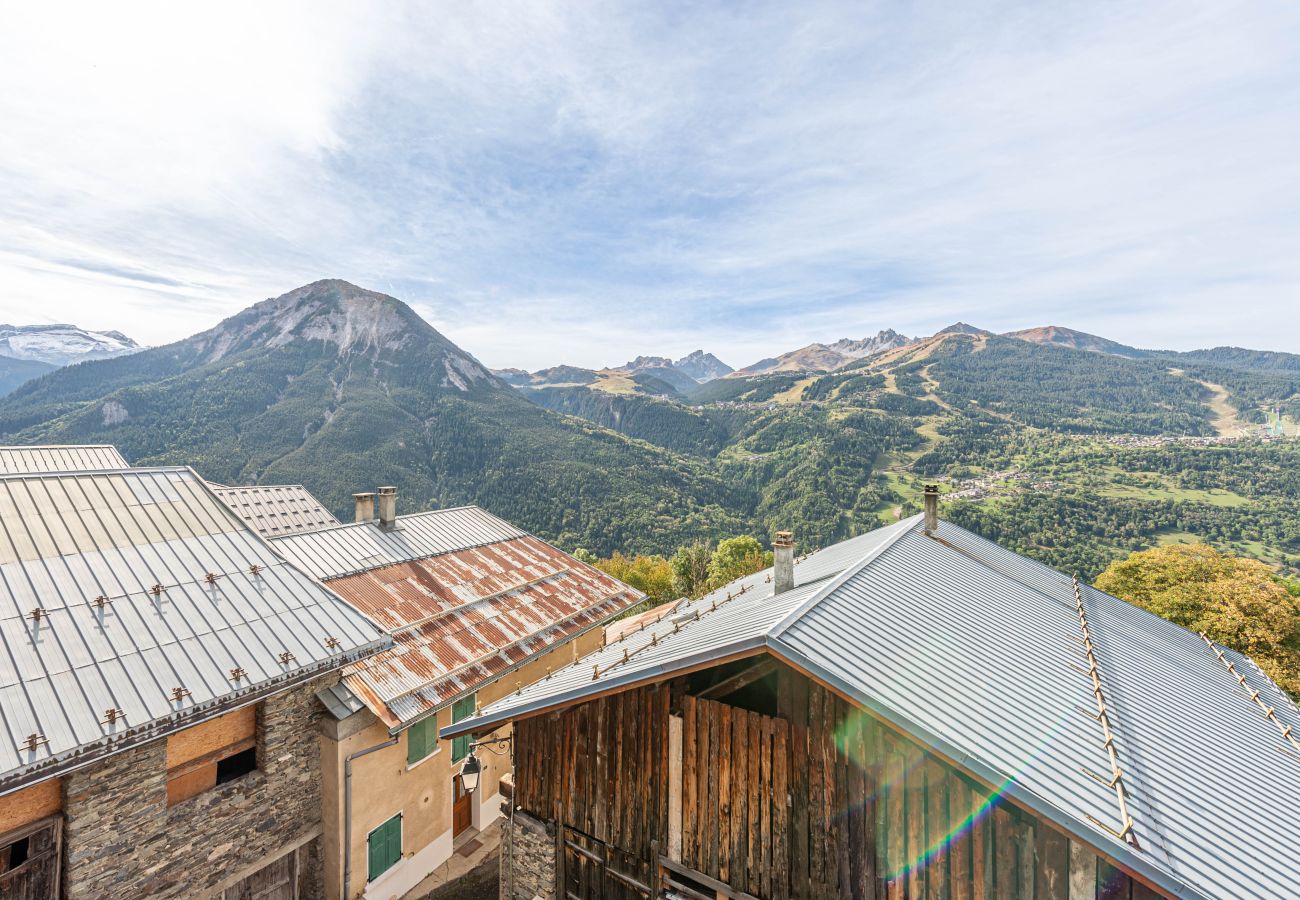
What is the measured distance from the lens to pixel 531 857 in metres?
8.47

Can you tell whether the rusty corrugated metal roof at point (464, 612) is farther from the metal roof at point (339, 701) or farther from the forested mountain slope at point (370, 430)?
the forested mountain slope at point (370, 430)

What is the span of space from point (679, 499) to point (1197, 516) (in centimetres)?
9434

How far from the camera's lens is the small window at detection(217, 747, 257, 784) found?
899 centimetres

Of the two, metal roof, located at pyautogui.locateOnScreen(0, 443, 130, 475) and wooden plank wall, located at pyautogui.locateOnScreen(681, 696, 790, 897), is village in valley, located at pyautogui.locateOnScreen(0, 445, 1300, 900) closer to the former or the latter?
wooden plank wall, located at pyautogui.locateOnScreen(681, 696, 790, 897)

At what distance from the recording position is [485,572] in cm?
1750

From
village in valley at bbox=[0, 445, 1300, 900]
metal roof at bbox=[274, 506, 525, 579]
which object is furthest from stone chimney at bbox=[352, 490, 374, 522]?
village in valley at bbox=[0, 445, 1300, 900]

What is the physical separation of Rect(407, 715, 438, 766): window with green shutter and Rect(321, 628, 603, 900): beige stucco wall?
0.40 ft

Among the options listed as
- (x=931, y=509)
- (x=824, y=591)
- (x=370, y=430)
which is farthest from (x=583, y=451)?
(x=824, y=591)

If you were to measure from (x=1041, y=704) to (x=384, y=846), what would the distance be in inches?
509

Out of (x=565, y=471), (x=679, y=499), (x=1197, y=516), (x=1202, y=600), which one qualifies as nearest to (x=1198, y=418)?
(x=1197, y=516)

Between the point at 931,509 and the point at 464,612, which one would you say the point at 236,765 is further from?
the point at 931,509

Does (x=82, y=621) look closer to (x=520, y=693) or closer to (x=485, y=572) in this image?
(x=520, y=693)

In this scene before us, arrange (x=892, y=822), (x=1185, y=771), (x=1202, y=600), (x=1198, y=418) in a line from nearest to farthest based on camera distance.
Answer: (x=892, y=822) → (x=1185, y=771) → (x=1202, y=600) → (x=1198, y=418)

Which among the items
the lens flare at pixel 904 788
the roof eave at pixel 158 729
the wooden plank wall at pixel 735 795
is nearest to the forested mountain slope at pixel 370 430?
the roof eave at pixel 158 729
